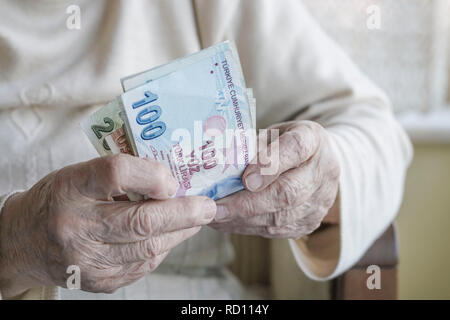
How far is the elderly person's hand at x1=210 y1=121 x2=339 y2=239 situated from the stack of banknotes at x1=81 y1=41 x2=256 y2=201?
1.1 inches

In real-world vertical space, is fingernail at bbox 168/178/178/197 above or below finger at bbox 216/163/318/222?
above

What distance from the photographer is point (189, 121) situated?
62 cm

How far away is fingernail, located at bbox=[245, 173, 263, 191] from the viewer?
0.64 m

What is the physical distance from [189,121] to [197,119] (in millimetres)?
11

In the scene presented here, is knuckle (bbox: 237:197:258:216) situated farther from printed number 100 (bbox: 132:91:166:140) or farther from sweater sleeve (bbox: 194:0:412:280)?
sweater sleeve (bbox: 194:0:412:280)

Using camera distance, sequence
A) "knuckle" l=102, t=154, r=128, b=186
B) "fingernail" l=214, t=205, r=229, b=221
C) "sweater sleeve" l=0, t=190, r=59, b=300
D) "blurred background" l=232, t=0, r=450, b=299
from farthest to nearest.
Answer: "blurred background" l=232, t=0, r=450, b=299
"sweater sleeve" l=0, t=190, r=59, b=300
"fingernail" l=214, t=205, r=229, b=221
"knuckle" l=102, t=154, r=128, b=186

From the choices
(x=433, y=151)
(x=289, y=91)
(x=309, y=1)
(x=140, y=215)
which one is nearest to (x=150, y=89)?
(x=140, y=215)

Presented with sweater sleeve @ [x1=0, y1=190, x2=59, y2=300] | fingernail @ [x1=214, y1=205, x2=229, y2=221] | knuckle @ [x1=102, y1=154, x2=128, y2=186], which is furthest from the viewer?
sweater sleeve @ [x1=0, y1=190, x2=59, y2=300]

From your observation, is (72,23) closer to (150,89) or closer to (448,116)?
(150,89)

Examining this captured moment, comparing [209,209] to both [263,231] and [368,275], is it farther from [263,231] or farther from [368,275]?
[368,275]

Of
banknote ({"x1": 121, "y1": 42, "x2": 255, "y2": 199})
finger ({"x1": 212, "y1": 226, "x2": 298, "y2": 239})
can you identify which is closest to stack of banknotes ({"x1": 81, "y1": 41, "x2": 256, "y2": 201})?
banknote ({"x1": 121, "y1": 42, "x2": 255, "y2": 199})

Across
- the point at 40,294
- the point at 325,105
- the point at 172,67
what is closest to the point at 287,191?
the point at 172,67

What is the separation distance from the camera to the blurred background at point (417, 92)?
53.7 inches

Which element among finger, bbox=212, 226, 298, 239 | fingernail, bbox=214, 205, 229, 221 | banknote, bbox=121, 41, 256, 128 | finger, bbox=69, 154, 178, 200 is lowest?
finger, bbox=212, 226, 298, 239
